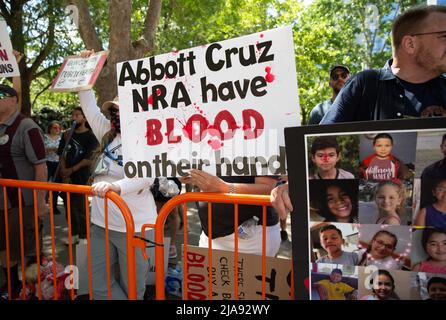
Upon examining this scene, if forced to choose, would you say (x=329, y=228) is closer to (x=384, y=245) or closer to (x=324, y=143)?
(x=384, y=245)

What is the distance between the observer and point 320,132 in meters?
1.52

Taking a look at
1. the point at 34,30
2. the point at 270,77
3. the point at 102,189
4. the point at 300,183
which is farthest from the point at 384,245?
the point at 34,30

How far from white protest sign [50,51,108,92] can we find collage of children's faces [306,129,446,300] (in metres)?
2.07

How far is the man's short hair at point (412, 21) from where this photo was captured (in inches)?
73.6

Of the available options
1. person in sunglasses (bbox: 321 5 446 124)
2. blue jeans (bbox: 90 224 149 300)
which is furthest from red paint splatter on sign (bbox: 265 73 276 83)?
blue jeans (bbox: 90 224 149 300)

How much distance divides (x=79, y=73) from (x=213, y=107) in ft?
5.13

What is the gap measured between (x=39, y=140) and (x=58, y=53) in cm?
1301

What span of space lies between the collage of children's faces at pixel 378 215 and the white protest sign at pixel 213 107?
17.4 inches

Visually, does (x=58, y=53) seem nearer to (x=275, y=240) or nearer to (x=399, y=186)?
(x=275, y=240)

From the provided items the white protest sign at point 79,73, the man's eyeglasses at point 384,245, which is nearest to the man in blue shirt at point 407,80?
the man's eyeglasses at point 384,245

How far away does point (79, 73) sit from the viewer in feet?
10.4

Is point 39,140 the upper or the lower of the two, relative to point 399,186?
upper

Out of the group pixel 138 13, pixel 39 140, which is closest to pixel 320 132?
pixel 39 140

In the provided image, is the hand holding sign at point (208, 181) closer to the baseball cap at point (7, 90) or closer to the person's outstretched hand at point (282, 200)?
the person's outstretched hand at point (282, 200)
